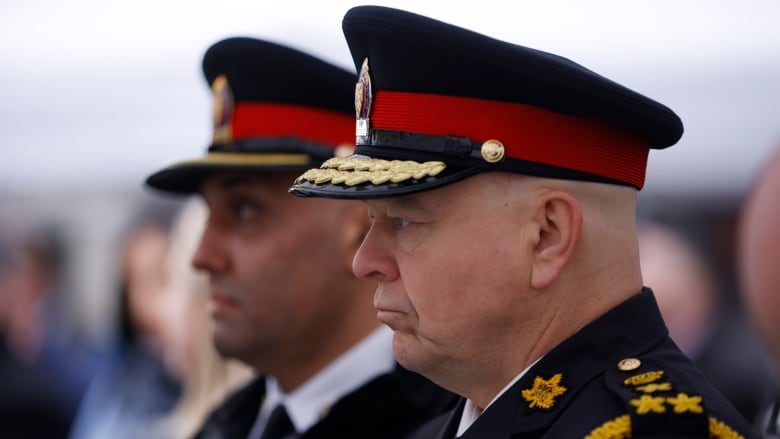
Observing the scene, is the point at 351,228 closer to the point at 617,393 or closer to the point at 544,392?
the point at 544,392

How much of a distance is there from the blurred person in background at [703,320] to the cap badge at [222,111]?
3.23m

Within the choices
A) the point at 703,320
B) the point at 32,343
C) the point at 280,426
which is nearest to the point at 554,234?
the point at 280,426

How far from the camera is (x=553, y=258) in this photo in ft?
6.84

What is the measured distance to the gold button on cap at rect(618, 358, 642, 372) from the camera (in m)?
2.03

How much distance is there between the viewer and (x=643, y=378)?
1.98 m

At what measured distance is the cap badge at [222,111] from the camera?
3.56m

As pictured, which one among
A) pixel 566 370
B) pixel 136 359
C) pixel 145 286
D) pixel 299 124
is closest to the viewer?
pixel 566 370

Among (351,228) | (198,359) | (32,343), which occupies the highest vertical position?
(351,228)

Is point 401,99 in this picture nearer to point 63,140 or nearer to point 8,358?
point 8,358

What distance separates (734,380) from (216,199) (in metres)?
4.37

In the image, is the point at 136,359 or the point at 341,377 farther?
the point at 136,359

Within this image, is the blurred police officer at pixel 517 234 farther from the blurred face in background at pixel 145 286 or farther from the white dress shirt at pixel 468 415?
the blurred face in background at pixel 145 286

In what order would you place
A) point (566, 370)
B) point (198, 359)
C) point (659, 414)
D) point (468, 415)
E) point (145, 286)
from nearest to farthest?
point (659, 414), point (566, 370), point (468, 415), point (198, 359), point (145, 286)

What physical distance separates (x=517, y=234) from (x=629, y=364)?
29 centimetres
